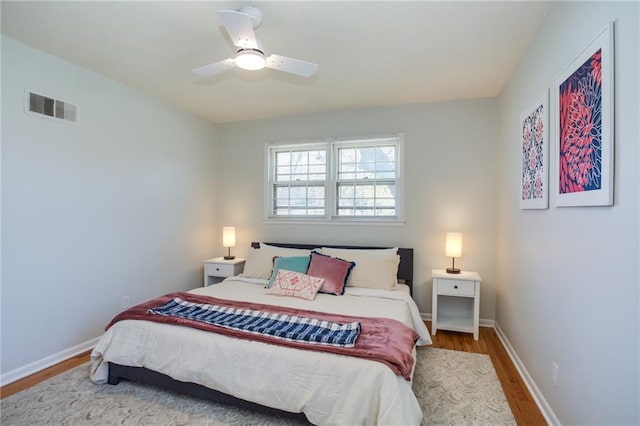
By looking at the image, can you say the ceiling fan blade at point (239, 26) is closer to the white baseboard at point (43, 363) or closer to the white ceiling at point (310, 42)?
the white ceiling at point (310, 42)

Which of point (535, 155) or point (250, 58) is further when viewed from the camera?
point (535, 155)

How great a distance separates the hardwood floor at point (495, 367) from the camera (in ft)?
6.44

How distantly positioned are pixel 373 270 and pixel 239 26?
7.90ft

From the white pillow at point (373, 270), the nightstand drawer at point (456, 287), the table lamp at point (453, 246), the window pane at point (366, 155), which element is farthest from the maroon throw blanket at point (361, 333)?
the window pane at point (366, 155)

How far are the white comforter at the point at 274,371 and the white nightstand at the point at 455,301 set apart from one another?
96 centimetres

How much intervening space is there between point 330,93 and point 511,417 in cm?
318

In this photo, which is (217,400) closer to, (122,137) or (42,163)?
(42,163)

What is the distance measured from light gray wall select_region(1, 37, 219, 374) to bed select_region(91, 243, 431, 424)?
79 centimetres

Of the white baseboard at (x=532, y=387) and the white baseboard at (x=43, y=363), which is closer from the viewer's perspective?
the white baseboard at (x=532, y=387)

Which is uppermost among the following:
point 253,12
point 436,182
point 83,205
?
point 253,12

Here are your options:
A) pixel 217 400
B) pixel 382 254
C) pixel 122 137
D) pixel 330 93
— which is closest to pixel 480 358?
pixel 382 254

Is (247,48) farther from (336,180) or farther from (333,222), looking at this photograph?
(333,222)

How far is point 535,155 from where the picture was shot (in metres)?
2.15

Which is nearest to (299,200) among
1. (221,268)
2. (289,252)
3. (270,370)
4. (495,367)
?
(289,252)
